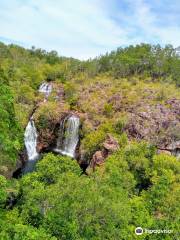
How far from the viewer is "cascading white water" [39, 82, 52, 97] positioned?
193 ft

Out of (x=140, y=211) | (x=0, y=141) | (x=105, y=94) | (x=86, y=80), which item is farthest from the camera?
(x=86, y=80)

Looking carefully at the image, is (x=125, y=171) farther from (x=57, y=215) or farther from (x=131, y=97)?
(x=131, y=97)

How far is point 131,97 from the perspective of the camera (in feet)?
167

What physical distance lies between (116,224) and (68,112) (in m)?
32.3

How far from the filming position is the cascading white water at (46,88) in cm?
5884

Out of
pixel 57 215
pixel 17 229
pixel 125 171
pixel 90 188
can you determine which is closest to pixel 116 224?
pixel 90 188

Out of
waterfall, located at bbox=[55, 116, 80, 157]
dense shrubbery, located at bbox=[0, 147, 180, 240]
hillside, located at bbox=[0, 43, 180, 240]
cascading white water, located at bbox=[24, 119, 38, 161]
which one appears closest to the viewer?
dense shrubbery, located at bbox=[0, 147, 180, 240]

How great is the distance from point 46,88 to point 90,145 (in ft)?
70.5

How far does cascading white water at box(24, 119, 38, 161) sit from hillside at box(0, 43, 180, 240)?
14 centimetres

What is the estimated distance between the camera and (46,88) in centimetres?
6072

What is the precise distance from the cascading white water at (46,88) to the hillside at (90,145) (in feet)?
0.60

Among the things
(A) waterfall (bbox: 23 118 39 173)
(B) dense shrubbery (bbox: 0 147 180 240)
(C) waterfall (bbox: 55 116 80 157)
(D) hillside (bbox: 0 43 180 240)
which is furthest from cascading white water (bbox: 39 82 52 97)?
(B) dense shrubbery (bbox: 0 147 180 240)

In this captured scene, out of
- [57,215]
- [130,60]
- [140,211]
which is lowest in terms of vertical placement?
[140,211]

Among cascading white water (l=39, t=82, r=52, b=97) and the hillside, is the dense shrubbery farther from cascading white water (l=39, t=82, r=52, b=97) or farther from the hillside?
cascading white water (l=39, t=82, r=52, b=97)
